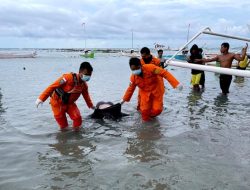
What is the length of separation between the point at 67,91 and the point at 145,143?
1.75 metres

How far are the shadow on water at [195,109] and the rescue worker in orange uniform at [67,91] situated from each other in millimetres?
2459

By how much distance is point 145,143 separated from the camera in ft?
19.6

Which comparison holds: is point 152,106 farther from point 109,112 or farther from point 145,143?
point 145,143

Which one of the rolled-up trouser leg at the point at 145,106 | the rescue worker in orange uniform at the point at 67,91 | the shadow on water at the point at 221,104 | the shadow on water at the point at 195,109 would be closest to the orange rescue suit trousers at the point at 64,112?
the rescue worker in orange uniform at the point at 67,91

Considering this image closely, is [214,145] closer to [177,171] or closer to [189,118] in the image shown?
[177,171]

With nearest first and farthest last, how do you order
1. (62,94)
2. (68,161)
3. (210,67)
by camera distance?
1. (210,67)
2. (68,161)
3. (62,94)

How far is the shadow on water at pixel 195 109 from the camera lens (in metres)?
7.50

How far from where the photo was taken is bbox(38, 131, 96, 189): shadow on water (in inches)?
173

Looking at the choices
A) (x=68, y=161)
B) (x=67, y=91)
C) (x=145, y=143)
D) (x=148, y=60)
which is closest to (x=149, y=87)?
(x=148, y=60)

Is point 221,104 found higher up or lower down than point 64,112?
lower down

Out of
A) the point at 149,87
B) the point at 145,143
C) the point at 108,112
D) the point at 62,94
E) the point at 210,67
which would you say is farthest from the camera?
the point at 108,112

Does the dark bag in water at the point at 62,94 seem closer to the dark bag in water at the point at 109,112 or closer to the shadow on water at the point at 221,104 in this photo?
the dark bag in water at the point at 109,112

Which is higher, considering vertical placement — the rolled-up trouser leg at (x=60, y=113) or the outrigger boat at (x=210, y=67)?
the outrigger boat at (x=210, y=67)

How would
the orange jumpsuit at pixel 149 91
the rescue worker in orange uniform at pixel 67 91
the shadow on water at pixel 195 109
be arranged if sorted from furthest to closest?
1. the shadow on water at pixel 195 109
2. the orange jumpsuit at pixel 149 91
3. the rescue worker in orange uniform at pixel 67 91
